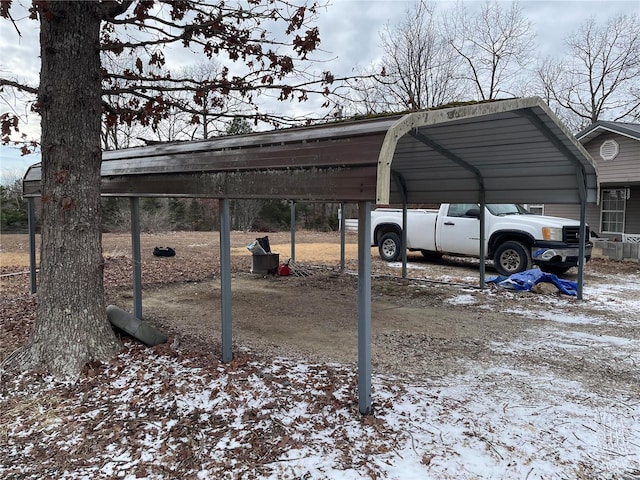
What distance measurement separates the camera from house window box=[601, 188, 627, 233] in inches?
546

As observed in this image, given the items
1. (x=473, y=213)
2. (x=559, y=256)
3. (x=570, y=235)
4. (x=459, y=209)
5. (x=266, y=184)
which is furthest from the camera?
(x=459, y=209)

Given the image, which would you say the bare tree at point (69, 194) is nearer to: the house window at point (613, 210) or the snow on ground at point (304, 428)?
the snow on ground at point (304, 428)

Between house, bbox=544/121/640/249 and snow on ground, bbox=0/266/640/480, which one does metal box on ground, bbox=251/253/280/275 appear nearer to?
snow on ground, bbox=0/266/640/480

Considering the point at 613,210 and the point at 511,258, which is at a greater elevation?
the point at 613,210

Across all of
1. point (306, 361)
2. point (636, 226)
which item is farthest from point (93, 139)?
point (636, 226)

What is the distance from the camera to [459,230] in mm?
11117

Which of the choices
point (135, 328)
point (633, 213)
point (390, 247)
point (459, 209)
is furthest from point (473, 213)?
point (135, 328)

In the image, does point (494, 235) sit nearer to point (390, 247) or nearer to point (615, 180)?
point (390, 247)

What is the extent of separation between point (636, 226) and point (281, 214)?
20.0 m

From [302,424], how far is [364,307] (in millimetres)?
942

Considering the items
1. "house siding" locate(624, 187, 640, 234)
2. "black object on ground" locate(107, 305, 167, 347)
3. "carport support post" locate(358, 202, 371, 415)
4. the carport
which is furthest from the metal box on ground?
"house siding" locate(624, 187, 640, 234)

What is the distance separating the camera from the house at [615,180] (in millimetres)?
12617

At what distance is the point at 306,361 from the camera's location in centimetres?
451

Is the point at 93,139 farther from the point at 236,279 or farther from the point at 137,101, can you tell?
the point at 236,279
